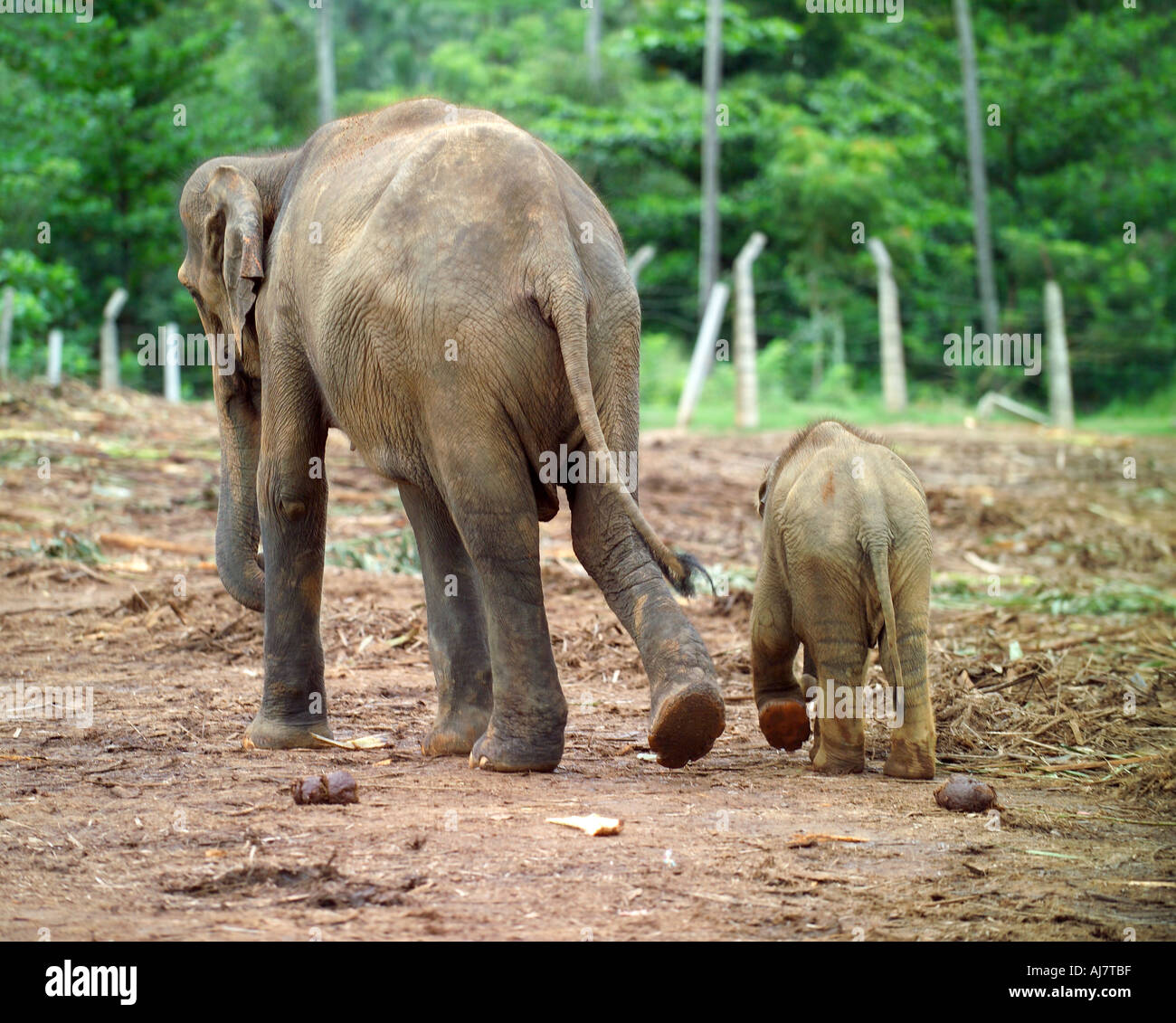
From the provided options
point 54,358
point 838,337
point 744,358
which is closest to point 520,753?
point 744,358

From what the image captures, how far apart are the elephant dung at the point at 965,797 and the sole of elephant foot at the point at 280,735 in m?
2.51

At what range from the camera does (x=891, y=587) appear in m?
5.24

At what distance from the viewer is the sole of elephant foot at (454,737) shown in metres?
5.59

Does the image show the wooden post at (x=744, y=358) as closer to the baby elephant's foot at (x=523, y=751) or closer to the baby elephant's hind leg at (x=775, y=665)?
the baby elephant's hind leg at (x=775, y=665)

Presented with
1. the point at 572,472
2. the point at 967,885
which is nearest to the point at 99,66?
the point at 572,472

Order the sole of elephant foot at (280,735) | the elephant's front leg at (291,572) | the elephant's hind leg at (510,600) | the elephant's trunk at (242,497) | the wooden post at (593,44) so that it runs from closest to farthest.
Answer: the elephant's hind leg at (510,600) → the elephant's front leg at (291,572) → the sole of elephant foot at (280,735) → the elephant's trunk at (242,497) → the wooden post at (593,44)

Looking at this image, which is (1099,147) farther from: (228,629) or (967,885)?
(967,885)

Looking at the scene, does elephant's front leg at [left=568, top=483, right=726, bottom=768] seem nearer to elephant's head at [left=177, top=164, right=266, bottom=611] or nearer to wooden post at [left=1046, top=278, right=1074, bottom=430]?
elephant's head at [left=177, top=164, right=266, bottom=611]

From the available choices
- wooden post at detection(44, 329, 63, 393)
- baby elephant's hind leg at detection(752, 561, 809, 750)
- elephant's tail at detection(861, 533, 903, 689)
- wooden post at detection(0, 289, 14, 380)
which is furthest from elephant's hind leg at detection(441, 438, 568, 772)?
wooden post at detection(0, 289, 14, 380)

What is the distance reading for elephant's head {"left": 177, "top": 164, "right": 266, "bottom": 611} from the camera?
6094mm

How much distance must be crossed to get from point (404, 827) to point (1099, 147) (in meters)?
31.3

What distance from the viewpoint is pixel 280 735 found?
577cm

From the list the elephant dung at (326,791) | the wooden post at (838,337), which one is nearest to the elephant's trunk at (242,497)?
the elephant dung at (326,791)

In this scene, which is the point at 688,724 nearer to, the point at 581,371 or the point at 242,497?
the point at 581,371
